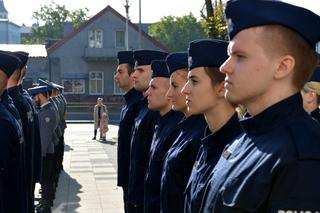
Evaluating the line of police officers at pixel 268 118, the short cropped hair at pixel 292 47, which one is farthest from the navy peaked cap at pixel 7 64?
the short cropped hair at pixel 292 47

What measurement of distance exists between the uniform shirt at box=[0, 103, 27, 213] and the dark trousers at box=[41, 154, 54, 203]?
144 inches

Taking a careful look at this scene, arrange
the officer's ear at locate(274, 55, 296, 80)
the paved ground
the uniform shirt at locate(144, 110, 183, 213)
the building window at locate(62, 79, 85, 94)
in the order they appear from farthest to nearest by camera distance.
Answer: the building window at locate(62, 79, 85, 94) < the paved ground < the uniform shirt at locate(144, 110, 183, 213) < the officer's ear at locate(274, 55, 296, 80)

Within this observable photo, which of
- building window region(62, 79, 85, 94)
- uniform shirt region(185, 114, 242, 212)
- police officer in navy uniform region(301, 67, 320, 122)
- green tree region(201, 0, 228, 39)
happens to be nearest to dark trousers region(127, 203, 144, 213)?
police officer in navy uniform region(301, 67, 320, 122)

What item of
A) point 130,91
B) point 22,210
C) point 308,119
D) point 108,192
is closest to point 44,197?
point 108,192

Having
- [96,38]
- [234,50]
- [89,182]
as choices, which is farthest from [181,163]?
[96,38]

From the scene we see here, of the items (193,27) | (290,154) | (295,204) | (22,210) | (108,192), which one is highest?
(193,27)

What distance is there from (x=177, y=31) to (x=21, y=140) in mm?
97089

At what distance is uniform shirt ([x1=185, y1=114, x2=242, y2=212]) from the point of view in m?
2.97

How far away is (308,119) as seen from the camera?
7.11ft

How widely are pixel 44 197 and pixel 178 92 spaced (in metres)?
5.13

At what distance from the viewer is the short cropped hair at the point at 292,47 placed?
213 centimetres

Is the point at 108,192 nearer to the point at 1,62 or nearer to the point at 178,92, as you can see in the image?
the point at 1,62

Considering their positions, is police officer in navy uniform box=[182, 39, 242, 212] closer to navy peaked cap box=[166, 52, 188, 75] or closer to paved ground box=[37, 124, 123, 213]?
navy peaked cap box=[166, 52, 188, 75]

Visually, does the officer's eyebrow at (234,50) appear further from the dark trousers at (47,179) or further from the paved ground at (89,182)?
the dark trousers at (47,179)
